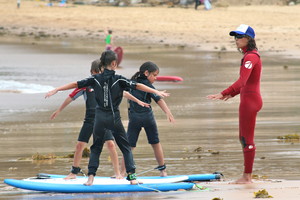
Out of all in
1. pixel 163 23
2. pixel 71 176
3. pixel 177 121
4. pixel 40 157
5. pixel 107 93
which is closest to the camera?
pixel 107 93

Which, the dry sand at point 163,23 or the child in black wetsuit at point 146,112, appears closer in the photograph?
the child in black wetsuit at point 146,112

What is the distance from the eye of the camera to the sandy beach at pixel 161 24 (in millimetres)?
37094

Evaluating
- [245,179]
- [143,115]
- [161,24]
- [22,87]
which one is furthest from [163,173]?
[161,24]

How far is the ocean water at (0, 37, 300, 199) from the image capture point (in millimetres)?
9915

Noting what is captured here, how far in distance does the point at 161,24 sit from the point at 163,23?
37 centimetres

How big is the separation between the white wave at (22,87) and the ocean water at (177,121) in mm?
26

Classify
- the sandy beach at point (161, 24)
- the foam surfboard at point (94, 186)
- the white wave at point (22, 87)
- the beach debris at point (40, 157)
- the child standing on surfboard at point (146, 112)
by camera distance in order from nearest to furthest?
the foam surfboard at point (94, 186), the child standing on surfboard at point (146, 112), the beach debris at point (40, 157), the white wave at point (22, 87), the sandy beach at point (161, 24)

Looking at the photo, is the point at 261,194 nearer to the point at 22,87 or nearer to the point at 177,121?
the point at 177,121

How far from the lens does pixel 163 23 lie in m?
45.3

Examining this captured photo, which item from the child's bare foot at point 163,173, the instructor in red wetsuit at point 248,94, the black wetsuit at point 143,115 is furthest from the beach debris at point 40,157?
the instructor in red wetsuit at point 248,94

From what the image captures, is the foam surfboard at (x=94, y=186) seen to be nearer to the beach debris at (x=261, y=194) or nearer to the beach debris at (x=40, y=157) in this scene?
the beach debris at (x=261, y=194)

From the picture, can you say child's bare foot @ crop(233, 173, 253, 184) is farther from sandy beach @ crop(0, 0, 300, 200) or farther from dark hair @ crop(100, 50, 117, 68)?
sandy beach @ crop(0, 0, 300, 200)

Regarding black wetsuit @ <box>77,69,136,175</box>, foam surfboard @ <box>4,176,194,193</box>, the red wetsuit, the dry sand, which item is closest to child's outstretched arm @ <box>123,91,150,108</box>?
black wetsuit @ <box>77,69,136,175</box>

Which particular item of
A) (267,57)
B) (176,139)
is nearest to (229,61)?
(267,57)
